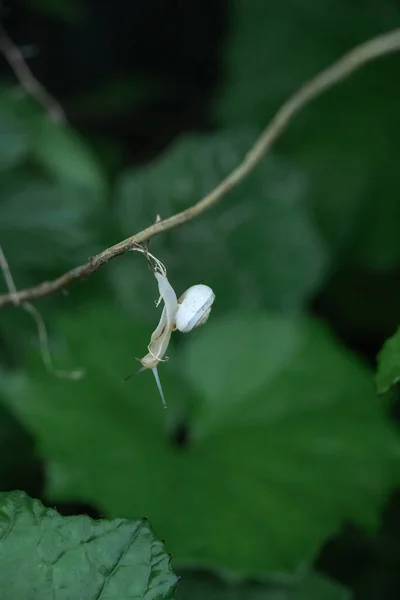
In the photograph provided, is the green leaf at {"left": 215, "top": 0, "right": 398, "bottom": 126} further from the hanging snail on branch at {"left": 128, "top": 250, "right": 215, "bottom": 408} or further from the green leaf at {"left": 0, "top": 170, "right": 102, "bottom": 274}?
the hanging snail on branch at {"left": 128, "top": 250, "right": 215, "bottom": 408}

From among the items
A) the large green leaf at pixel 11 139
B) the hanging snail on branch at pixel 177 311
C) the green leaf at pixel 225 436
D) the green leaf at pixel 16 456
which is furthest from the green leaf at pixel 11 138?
the hanging snail on branch at pixel 177 311

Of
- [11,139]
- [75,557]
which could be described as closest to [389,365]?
[75,557]

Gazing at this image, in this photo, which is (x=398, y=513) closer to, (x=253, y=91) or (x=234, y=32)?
(x=253, y=91)

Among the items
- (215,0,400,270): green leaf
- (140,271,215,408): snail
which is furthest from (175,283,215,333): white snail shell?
(215,0,400,270): green leaf

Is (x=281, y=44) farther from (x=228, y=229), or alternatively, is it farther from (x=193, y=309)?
(x=193, y=309)

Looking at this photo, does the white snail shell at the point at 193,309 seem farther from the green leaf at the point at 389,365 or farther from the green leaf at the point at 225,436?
the green leaf at the point at 225,436
